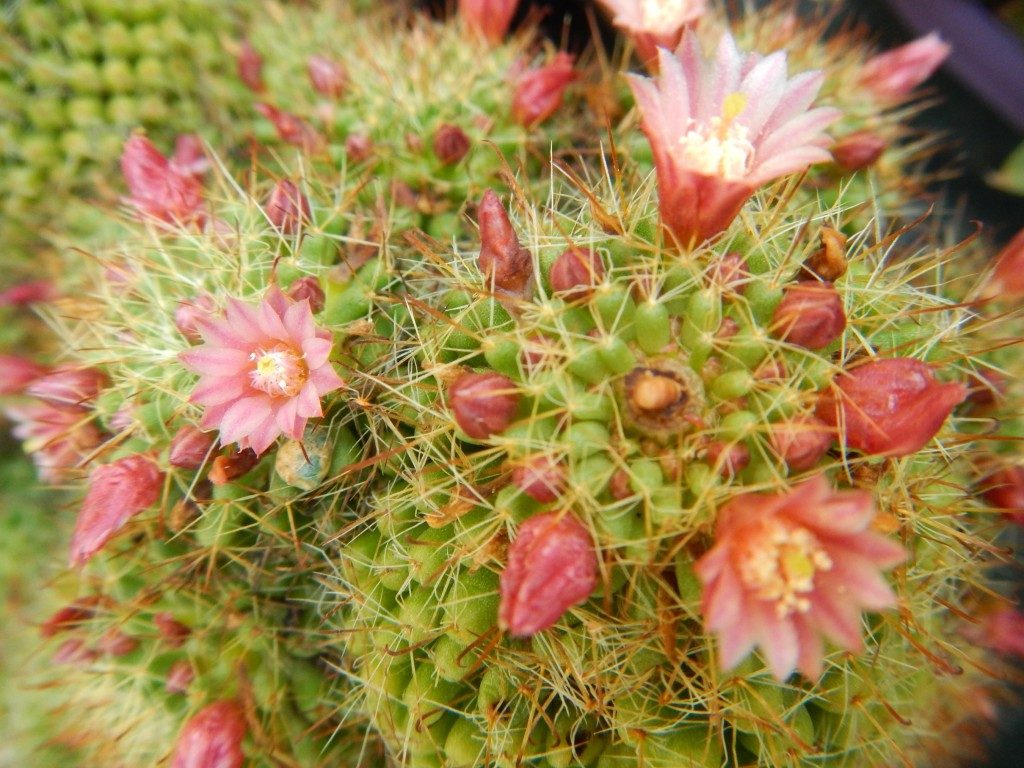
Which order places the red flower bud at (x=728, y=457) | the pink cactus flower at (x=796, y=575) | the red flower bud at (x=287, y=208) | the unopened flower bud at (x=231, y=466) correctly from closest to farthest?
the pink cactus flower at (x=796, y=575) → the red flower bud at (x=728, y=457) → the unopened flower bud at (x=231, y=466) → the red flower bud at (x=287, y=208)

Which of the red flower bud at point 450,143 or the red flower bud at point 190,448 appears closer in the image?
the red flower bud at point 190,448

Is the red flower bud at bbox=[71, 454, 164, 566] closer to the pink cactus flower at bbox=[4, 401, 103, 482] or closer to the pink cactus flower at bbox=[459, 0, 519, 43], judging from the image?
the pink cactus flower at bbox=[4, 401, 103, 482]

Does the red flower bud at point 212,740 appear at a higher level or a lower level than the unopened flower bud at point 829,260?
lower

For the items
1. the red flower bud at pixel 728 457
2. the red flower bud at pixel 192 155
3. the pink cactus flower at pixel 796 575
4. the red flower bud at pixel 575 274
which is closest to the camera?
the pink cactus flower at pixel 796 575

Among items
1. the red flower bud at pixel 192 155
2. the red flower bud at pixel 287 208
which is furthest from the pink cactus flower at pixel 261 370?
the red flower bud at pixel 192 155

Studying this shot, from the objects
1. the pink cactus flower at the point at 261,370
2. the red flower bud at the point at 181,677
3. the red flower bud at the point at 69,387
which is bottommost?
the red flower bud at the point at 181,677

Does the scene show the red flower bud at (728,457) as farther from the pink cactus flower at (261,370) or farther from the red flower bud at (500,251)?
the pink cactus flower at (261,370)
